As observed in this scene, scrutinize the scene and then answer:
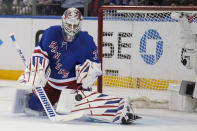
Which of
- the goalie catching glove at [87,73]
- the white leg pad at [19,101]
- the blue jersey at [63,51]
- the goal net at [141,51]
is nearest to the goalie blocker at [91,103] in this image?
the goalie catching glove at [87,73]

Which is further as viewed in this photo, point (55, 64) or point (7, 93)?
point (7, 93)

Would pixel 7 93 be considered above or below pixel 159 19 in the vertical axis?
below

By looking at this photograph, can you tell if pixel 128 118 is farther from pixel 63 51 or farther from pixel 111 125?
pixel 63 51

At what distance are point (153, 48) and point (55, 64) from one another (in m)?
1.28

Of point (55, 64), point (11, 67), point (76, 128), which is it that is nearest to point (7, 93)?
point (11, 67)

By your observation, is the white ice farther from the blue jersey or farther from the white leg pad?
the blue jersey

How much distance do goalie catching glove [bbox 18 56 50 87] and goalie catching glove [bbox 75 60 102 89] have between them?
281 mm

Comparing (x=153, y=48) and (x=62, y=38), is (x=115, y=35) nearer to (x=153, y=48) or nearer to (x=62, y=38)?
(x=153, y=48)

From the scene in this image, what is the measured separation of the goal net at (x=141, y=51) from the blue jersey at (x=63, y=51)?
2.78ft

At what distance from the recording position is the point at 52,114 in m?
4.42

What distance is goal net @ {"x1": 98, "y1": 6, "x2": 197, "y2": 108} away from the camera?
17.9 feet

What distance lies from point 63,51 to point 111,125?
0.74m

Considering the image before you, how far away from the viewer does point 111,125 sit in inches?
170

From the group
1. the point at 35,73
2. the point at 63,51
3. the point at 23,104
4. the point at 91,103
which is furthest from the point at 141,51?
the point at 35,73
